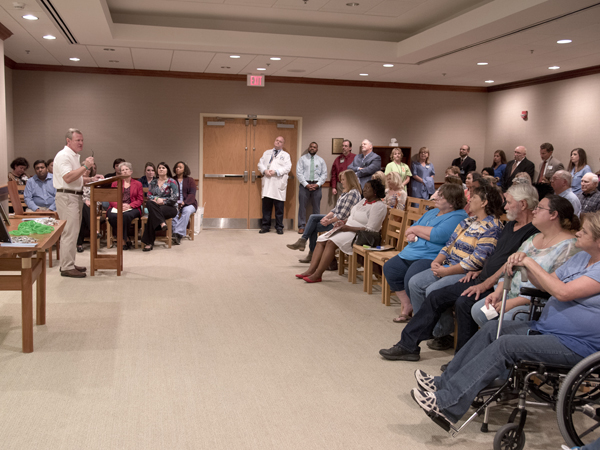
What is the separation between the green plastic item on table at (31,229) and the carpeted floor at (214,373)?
0.73m

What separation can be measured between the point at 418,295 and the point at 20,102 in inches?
314

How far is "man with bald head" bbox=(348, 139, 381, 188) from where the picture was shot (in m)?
9.56

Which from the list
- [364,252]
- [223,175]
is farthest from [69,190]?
[223,175]

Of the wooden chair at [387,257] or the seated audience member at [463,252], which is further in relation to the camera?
the wooden chair at [387,257]

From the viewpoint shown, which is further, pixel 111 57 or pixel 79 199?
pixel 111 57

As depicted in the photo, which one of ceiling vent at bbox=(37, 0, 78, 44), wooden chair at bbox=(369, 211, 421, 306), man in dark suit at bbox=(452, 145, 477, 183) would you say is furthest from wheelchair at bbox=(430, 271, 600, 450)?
man in dark suit at bbox=(452, 145, 477, 183)

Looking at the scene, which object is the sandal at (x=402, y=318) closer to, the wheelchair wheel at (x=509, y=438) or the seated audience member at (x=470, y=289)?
the seated audience member at (x=470, y=289)

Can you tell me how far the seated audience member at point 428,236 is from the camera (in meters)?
4.42

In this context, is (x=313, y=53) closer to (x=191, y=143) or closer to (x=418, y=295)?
(x=191, y=143)

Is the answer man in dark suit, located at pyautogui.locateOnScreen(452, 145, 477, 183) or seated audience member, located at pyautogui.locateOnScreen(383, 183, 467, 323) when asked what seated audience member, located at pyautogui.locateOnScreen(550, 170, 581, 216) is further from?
man in dark suit, located at pyautogui.locateOnScreen(452, 145, 477, 183)

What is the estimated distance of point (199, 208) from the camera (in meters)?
9.74

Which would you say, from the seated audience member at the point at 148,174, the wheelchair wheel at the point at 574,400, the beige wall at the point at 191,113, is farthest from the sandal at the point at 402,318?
the beige wall at the point at 191,113

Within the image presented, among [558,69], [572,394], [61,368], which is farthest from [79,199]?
[558,69]

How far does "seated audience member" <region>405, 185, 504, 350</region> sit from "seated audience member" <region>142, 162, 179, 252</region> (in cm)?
462
